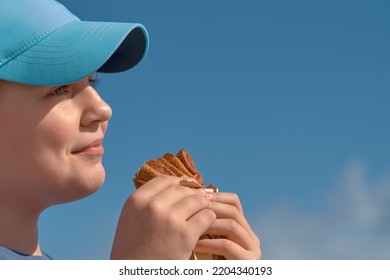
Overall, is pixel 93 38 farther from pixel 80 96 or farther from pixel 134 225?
pixel 134 225

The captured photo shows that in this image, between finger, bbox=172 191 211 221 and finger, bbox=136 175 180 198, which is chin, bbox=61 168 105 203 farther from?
finger, bbox=172 191 211 221

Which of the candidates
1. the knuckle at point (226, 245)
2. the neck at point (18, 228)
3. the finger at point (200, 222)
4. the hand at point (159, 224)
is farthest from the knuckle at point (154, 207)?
the neck at point (18, 228)

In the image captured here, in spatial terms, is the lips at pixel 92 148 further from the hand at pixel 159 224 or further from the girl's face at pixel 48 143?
the hand at pixel 159 224

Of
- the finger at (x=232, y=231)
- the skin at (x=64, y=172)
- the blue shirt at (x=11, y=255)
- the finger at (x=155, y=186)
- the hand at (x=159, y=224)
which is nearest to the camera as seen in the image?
the hand at (x=159, y=224)

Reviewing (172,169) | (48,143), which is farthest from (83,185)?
(172,169)

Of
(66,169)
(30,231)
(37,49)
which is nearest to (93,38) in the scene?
(37,49)

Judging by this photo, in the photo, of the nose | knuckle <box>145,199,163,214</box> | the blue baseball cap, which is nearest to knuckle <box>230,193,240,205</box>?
knuckle <box>145,199,163,214</box>

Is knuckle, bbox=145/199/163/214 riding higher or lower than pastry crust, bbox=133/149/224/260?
lower

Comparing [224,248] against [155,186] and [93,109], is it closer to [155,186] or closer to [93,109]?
[155,186]
